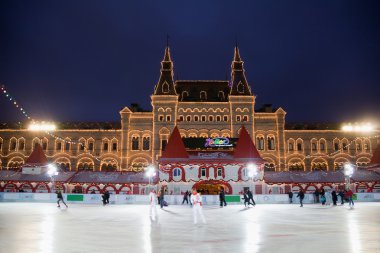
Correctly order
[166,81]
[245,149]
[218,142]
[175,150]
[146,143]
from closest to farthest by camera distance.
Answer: [175,150], [245,149], [218,142], [146,143], [166,81]

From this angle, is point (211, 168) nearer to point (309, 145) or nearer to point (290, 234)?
point (309, 145)

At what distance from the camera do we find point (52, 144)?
2285 inches

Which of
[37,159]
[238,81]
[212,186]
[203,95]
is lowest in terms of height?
[212,186]

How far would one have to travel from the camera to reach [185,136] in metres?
56.7

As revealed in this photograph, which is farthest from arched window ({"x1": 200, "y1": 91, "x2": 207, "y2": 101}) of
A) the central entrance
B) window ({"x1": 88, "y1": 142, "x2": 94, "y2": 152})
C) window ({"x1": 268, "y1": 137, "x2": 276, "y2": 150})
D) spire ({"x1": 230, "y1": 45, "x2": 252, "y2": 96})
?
the central entrance

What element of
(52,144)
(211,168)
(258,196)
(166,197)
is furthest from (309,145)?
(52,144)

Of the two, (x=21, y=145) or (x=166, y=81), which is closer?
(x=21, y=145)

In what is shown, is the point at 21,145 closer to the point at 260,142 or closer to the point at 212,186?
the point at 212,186

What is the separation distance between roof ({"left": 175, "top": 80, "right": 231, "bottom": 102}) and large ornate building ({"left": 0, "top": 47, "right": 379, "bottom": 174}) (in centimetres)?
186

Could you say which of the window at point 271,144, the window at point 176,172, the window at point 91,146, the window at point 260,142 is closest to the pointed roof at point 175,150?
the window at point 176,172

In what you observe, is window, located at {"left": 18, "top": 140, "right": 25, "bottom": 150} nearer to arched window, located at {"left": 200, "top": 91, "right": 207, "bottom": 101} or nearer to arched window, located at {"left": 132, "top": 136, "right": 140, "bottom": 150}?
arched window, located at {"left": 132, "top": 136, "right": 140, "bottom": 150}

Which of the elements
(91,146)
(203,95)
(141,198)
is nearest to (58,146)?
(91,146)

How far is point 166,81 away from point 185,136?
10.7 metres

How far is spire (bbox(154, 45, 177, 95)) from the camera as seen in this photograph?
5909cm
